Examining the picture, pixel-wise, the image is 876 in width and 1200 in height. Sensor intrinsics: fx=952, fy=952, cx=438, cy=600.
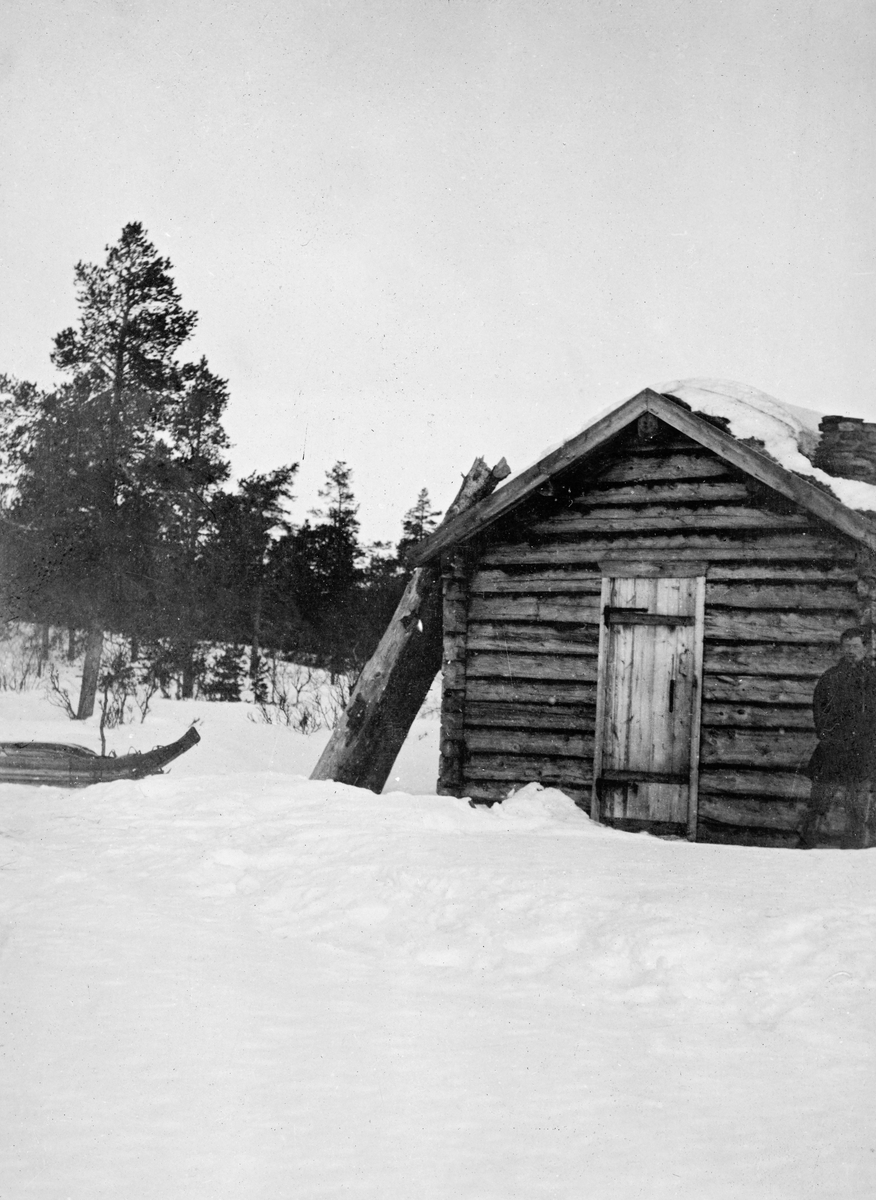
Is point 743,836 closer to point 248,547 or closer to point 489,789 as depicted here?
point 489,789

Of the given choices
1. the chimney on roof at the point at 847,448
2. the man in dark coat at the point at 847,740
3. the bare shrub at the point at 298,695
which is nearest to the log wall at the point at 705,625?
the man in dark coat at the point at 847,740

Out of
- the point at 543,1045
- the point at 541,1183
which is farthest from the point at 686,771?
the point at 541,1183

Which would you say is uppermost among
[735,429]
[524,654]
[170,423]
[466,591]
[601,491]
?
[170,423]

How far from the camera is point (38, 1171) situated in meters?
2.30

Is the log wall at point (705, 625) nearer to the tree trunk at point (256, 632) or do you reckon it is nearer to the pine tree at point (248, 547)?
the pine tree at point (248, 547)

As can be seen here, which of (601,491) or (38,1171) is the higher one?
(601,491)

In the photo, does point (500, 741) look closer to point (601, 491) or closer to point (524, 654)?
point (524, 654)

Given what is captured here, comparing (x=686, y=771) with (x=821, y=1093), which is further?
(x=686, y=771)

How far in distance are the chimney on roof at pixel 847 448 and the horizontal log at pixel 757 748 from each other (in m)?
4.21

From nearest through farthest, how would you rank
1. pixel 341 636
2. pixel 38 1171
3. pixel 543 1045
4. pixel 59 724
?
pixel 38 1171
pixel 543 1045
pixel 59 724
pixel 341 636

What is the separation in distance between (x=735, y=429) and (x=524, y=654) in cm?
329

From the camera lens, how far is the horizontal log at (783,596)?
8.35m

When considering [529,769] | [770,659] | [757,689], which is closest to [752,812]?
[757,689]

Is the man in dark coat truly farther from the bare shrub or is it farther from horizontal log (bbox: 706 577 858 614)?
the bare shrub
